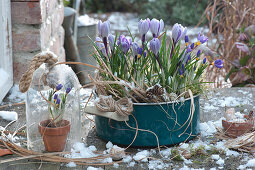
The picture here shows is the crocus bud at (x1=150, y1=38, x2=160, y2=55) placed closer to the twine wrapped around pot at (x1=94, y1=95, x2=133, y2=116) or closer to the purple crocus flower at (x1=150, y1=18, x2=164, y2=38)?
the purple crocus flower at (x1=150, y1=18, x2=164, y2=38)

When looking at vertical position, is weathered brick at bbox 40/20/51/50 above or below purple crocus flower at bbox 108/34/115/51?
below

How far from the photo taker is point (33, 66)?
166 centimetres

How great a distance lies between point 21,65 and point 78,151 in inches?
40.3

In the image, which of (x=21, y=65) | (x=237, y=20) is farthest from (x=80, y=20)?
(x=21, y=65)

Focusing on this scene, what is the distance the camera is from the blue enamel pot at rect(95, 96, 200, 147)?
1713mm

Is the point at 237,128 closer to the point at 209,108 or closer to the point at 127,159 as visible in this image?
the point at 209,108

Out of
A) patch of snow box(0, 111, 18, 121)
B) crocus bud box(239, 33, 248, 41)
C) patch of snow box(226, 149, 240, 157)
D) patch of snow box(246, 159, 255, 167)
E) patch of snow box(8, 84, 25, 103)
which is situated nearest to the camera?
patch of snow box(246, 159, 255, 167)

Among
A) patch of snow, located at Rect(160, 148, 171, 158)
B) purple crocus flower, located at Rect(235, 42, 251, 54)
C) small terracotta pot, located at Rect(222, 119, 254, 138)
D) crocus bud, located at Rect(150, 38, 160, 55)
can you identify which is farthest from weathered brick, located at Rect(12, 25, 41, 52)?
purple crocus flower, located at Rect(235, 42, 251, 54)

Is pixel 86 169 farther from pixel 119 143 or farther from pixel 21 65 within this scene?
pixel 21 65

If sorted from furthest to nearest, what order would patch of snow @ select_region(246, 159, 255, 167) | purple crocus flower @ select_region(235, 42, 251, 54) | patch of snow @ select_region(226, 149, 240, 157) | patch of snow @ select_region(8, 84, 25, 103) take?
purple crocus flower @ select_region(235, 42, 251, 54) → patch of snow @ select_region(8, 84, 25, 103) → patch of snow @ select_region(226, 149, 240, 157) → patch of snow @ select_region(246, 159, 255, 167)

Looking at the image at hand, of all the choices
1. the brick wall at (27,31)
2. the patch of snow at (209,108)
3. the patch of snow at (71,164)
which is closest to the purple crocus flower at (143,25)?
the patch of snow at (71,164)

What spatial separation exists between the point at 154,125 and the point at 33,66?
23.0 inches

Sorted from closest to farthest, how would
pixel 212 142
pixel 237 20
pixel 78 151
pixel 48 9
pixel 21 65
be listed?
→ 1. pixel 78 151
2. pixel 212 142
3. pixel 21 65
4. pixel 48 9
5. pixel 237 20

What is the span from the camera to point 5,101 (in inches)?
92.9
